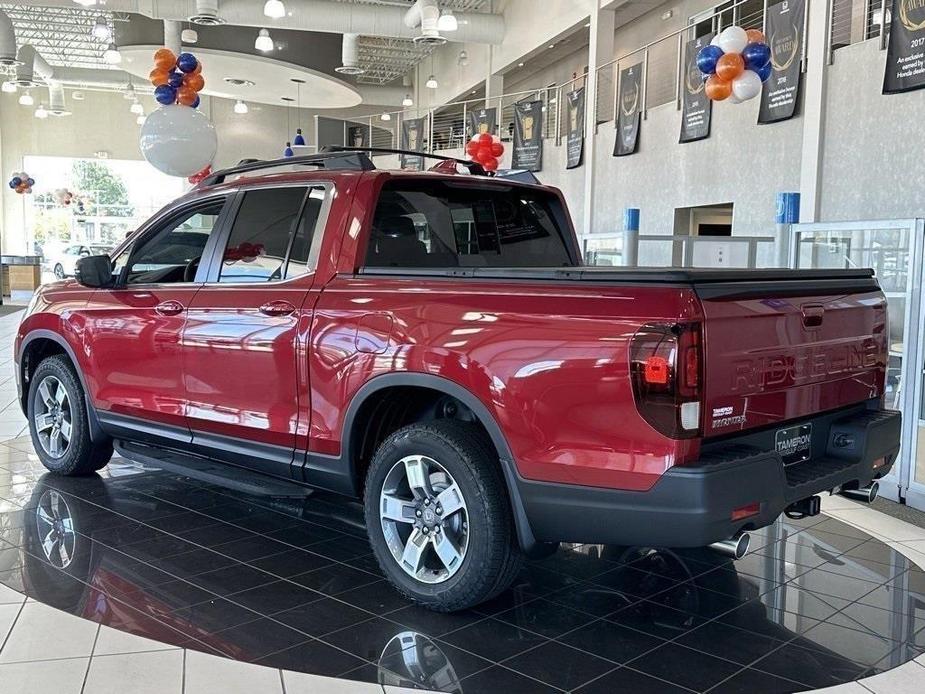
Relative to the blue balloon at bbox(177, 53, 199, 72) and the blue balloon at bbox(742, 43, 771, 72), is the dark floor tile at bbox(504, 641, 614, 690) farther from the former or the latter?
the blue balloon at bbox(177, 53, 199, 72)

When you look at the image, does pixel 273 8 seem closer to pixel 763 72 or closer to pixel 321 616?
pixel 763 72

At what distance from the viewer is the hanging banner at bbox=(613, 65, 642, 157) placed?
43.3 feet

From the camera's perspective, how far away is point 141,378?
422 centimetres

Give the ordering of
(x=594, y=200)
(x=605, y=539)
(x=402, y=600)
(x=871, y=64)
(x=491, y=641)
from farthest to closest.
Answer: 1. (x=594, y=200)
2. (x=871, y=64)
3. (x=402, y=600)
4. (x=491, y=641)
5. (x=605, y=539)

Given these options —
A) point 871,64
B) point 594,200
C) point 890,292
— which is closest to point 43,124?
point 594,200

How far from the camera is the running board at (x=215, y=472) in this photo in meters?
3.64

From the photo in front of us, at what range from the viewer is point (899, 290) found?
6.11 m

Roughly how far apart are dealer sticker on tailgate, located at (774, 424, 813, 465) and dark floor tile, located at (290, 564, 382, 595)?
64.8 inches

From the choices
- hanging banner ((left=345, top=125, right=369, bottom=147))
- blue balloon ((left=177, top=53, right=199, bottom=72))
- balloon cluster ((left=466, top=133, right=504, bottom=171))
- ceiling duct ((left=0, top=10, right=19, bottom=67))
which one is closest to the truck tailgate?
blue balloon ((left=177, top=53, right=199, bottom=72))

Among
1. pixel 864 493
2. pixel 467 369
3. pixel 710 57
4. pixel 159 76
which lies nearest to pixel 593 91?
pixel 710 57

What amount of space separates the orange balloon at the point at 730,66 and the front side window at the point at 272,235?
639 centimetres

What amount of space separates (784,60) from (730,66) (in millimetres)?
1388

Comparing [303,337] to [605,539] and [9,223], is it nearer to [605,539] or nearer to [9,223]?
[605,539]

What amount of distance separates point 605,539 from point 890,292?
12.7ft
